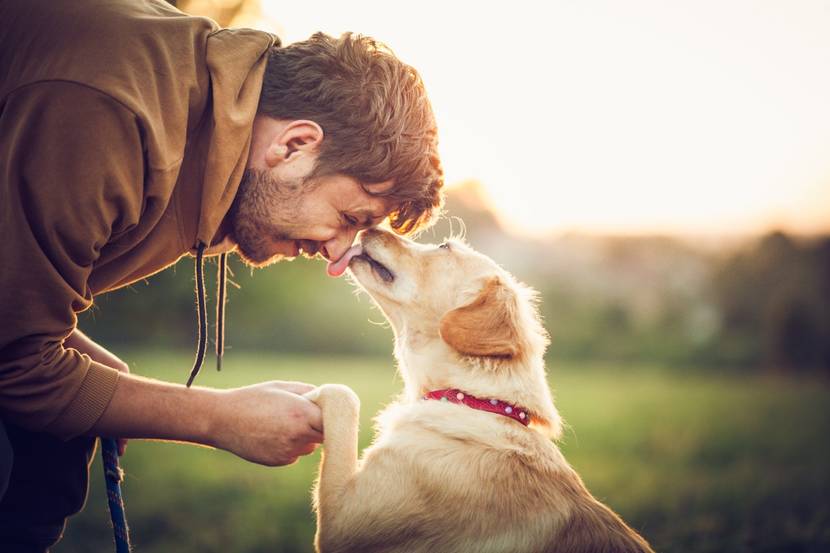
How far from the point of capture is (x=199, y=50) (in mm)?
2340

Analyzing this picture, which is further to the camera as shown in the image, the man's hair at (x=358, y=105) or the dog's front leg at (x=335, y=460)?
the man's hair at (x=358, y=105)

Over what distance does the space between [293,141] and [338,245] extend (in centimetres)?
48

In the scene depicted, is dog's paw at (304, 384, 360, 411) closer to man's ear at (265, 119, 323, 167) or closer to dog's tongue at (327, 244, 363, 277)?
dog's tongue at (327, 244, 363, 277)

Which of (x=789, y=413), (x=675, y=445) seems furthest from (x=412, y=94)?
(x=789, y=413)

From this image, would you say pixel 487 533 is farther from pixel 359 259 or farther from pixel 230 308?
pixel 230 308

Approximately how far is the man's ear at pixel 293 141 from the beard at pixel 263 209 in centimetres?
8

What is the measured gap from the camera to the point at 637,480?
16.6 ft

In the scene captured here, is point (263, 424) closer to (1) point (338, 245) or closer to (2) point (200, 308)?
(2) point (200, 308)

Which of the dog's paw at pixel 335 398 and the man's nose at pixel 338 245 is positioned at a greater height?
the man's nose at pixel 338 245

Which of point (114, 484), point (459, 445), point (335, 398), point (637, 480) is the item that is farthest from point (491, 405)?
point (637, 480)

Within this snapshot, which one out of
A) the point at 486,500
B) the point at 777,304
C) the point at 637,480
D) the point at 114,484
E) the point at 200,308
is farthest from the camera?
the point at 777,304

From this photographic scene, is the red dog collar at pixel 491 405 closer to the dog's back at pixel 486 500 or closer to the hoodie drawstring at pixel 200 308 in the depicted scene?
the dog's back at pixel 486 500

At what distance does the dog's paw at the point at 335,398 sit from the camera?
2430 millimetres

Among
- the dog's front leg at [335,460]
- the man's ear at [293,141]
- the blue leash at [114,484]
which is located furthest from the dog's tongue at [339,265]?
the blue leash at [114,484]
